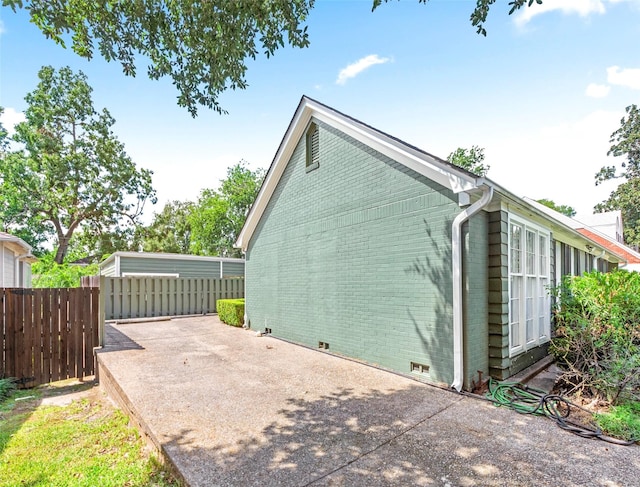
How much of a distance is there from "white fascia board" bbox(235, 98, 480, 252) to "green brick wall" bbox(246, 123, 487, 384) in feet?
0.57

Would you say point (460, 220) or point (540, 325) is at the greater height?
point (460, 220)

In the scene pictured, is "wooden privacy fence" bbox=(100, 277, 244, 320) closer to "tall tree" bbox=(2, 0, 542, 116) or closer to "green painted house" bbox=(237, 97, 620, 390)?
"green painted house" bbox=(237, 97, 620, 390)

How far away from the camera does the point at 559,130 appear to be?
478 inches

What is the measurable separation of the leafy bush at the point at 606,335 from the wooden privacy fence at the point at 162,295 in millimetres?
12694

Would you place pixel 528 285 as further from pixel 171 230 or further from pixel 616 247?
pixel 171 230

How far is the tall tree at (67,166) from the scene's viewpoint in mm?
22734

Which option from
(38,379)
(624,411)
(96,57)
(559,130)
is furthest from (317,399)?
(559,130)

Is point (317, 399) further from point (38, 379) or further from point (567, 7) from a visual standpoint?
point (567, 7)

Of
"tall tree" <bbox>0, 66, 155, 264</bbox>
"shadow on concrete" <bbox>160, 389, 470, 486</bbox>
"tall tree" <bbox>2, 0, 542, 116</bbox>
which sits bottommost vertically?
"shadow on concrete" <bbox>160, 389, 470, 486</bbox>

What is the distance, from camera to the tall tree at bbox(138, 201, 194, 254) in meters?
33.0

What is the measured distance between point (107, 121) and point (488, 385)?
1202 inches

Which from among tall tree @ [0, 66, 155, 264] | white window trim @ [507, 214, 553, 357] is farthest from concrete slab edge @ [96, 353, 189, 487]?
tall tree @ [0, 66, 155, 264]

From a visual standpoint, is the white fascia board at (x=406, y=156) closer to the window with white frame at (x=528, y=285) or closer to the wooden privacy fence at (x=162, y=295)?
the window with white frame at (x=528, y=285)

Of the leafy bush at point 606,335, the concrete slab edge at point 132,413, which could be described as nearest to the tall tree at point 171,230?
the concrete slab edge at point 132,413
